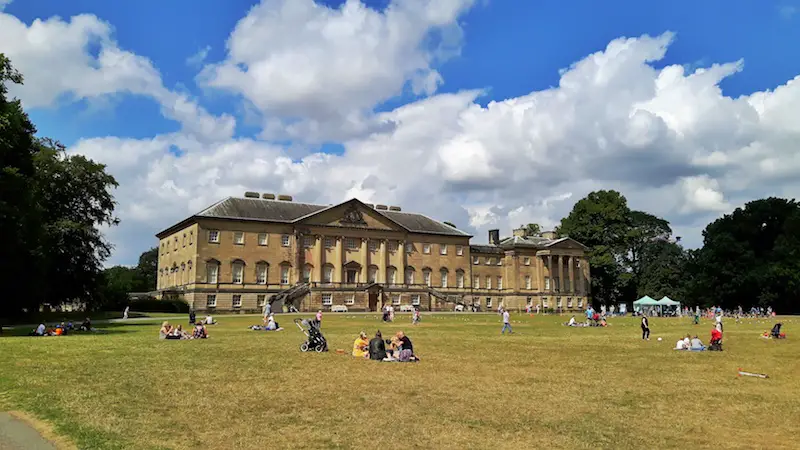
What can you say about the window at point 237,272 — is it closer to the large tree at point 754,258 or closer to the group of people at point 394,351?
the group of people at point 394,351

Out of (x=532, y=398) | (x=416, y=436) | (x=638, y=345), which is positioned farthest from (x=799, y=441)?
(x=638, y=345)

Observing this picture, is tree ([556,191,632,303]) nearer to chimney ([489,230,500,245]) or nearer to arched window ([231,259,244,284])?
chimney ([489,230,500,245])

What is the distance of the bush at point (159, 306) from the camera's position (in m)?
61.0

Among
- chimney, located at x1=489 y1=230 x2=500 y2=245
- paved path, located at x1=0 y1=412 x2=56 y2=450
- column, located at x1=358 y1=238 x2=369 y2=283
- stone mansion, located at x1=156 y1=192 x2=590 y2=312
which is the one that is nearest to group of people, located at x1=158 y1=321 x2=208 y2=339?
paved path, located at x1=0 y1=412 x2=56 y2=450

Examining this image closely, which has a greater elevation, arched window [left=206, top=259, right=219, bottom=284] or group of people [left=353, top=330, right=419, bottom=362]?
arched window [left=206, top=259, right=219, bottom=284]

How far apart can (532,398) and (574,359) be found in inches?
295

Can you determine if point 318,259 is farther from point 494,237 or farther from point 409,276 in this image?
point 494,237

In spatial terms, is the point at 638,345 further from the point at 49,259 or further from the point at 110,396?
the point at 49,259

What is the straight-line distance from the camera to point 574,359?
1944 centimetres

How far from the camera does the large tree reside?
65312 millimetres

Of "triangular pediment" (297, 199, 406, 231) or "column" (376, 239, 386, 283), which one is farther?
"column" (376, 239, 386, 283)

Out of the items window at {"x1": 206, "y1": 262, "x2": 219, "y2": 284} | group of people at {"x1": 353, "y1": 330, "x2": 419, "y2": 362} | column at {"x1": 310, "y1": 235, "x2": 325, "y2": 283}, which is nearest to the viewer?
group of people at {"x1": 353, "y1": 330, "x2": 419, "y2": 362}

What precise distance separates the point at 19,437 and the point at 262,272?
59.4 meters

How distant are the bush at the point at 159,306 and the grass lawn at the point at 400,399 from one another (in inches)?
1655
